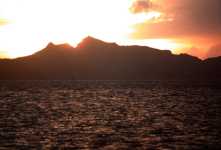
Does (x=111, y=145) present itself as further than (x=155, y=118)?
No

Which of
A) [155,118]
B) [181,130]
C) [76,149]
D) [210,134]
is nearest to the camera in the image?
[76,149]

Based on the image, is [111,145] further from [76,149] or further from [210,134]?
[210,134]

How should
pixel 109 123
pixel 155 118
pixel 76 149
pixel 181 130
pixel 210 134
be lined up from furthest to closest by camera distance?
pixel 155 118 → pixel 109 123 → pixel 181 130 → pixel 210 134 → pixel 76 149

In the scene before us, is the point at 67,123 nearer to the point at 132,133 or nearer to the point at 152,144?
the point at 132,133

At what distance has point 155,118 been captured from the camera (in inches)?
3155

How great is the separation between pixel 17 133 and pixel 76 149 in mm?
14587

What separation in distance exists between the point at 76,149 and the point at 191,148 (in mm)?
12861

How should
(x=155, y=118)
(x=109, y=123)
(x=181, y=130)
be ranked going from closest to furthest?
(x=181, y=130) → (x=109, y=123) → (x=155, y=118)

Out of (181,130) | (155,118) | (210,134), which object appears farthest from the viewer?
(155,118)

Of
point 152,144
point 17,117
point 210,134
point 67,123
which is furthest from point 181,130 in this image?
point 17,117

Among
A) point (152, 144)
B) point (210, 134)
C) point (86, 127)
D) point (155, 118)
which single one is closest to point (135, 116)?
point (155, 118)

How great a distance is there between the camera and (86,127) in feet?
219

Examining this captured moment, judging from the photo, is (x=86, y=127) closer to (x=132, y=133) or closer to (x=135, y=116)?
(x=132, y=133)

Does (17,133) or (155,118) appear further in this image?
(155,118)
